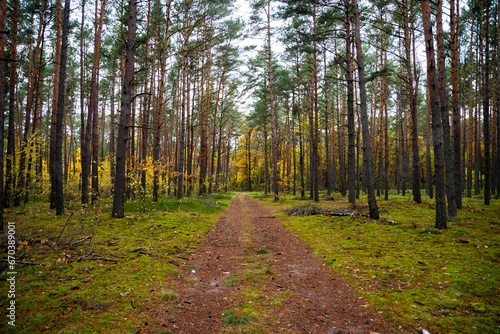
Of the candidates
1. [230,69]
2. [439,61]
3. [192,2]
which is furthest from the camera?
[230,69]

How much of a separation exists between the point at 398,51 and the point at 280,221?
1835 centimetres

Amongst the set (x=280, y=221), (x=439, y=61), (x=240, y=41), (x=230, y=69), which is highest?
(x=240, y=41)

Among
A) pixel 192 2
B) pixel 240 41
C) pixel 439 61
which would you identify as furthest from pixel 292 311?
pixel 240 41

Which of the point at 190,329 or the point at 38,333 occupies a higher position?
the point at 38,333

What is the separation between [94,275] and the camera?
156 inches

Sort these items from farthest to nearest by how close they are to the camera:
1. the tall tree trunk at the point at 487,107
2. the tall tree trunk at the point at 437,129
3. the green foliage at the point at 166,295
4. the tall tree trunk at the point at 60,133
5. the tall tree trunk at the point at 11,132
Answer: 1. the tall tree trunk at the point at 487,107
2. the tall tree trunk at the point at 11,132
3. the tall tree trunk at the point at 60,133
4. the tall tree trunk at the point at 437,129
5. the green foliage at the point at 166,295

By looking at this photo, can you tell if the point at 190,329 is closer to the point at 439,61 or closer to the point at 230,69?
the point at 439,61

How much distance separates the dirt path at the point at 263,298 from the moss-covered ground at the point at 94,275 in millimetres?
412

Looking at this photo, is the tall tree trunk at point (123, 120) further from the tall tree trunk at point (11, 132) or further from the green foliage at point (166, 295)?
the green foliage at point (166, 295)

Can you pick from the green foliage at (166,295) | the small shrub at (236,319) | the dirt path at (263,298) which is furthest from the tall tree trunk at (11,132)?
the small shrub at (236,319)

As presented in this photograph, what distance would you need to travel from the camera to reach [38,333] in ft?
8.15

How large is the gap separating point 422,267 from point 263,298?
3.20 m

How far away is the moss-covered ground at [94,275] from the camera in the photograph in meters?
2.80

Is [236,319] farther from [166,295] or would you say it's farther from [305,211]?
[305,211]
